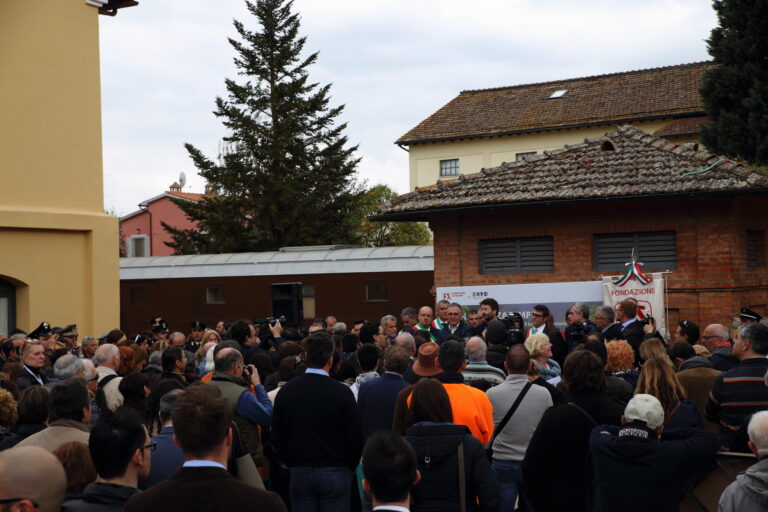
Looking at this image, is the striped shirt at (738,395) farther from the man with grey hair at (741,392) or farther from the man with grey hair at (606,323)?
the man with grey hair at (606,323)

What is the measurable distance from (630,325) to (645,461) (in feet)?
17.4

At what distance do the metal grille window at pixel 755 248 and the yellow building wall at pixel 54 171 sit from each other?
12823 millimetres

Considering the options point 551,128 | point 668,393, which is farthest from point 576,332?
point 551,128

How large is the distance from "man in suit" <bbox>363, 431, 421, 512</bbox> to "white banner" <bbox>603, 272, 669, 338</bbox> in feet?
32.7

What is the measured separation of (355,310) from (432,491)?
18816mm

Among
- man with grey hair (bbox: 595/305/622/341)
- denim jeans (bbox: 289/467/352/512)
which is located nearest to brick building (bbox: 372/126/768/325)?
man with grey hair (bbox: 595/305/622/341)

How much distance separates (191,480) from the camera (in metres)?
3.39

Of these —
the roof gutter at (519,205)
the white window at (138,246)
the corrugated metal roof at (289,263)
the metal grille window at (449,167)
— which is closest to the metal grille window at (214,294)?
the corrugated metal roof at (289,263)

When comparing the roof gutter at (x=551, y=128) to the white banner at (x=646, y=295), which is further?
the roof gutter at (x=551, y=128)

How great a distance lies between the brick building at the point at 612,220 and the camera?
1377cm

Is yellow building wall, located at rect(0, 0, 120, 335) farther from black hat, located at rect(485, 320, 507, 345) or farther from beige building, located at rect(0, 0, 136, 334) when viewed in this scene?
black hat, located at rect(485, 320, 507, 345)

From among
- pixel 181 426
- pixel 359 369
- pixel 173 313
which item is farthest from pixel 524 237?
pixel 173 313

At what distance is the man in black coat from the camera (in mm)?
5047

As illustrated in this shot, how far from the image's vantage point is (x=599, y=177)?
14891 mm
